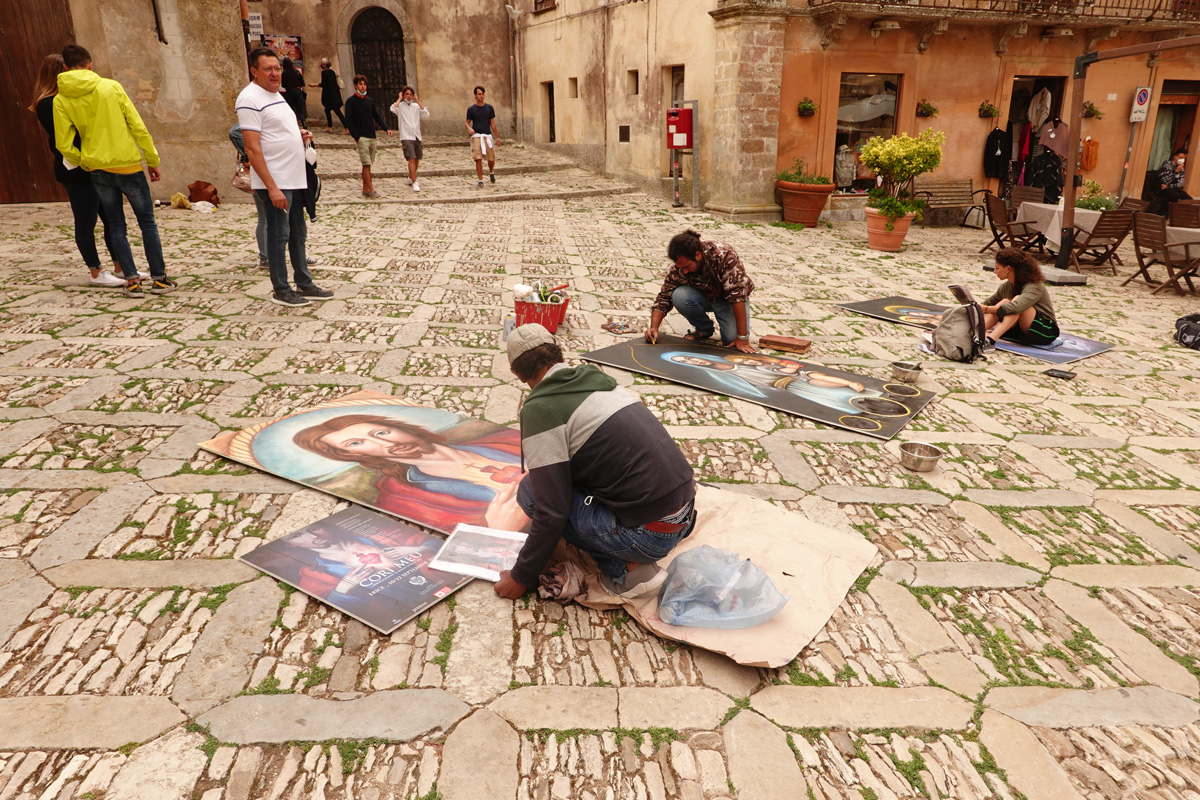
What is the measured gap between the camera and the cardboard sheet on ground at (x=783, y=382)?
4.88 meters

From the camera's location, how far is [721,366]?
18.6ft

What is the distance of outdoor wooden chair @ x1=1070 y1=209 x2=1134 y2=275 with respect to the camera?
9.97 m

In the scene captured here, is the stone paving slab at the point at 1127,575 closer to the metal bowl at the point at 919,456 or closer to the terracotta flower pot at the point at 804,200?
the metal bowl at the point at 919,456

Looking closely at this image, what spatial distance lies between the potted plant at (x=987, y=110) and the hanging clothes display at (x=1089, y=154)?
8.10ft

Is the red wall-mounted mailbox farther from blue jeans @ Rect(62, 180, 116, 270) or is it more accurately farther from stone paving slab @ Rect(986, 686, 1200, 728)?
stone paving slab @ Rect(986, 686, 1200, 728)

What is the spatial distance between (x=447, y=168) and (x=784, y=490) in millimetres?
14089

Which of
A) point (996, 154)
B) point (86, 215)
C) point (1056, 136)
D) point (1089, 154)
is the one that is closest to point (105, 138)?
point (86, 215)

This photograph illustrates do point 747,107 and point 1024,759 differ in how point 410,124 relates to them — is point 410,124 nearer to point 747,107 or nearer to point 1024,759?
point 747,107

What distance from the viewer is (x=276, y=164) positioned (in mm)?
6270

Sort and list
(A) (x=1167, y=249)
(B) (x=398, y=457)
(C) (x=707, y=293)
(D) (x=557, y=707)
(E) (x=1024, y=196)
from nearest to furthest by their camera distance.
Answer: (D) (x=557, y=707) < (B) (x=398, y=457) < (C) (x=707, y=293) < (A) (x=1167, y=249) < (E) (x=1024, y=196)

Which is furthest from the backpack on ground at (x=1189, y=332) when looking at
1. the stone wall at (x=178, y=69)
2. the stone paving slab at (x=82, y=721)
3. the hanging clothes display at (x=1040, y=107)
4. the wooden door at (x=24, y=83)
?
the wooden door at (x=24, y=83)

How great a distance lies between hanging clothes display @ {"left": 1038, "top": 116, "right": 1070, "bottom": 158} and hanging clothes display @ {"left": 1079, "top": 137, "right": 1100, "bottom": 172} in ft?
4.21

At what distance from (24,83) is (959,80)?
614 inches

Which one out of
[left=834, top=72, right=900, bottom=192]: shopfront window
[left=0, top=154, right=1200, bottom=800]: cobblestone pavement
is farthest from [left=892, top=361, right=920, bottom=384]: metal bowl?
[left=834, top=72, right=900, bottom=192]: shopfront window
